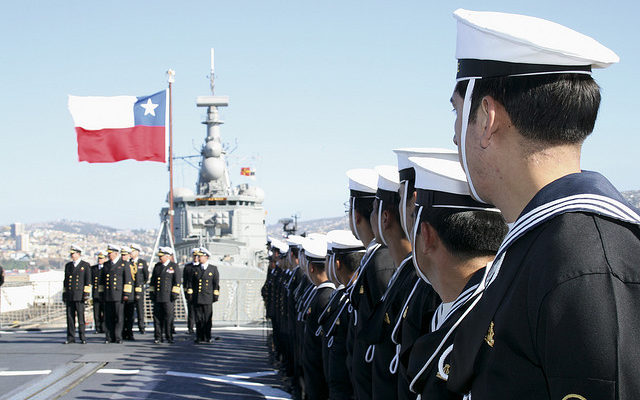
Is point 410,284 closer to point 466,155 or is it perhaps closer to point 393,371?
point 393,371

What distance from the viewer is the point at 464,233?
193 cm

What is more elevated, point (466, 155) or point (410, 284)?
point (466, 155)

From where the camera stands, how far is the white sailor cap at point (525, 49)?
115 cm

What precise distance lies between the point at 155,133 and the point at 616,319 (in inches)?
502

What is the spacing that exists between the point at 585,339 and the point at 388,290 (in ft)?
6.96

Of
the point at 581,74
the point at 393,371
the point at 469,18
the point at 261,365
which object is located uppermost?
the point at 469,18

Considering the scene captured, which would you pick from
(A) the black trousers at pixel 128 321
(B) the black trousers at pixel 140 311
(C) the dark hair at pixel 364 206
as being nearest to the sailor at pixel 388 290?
(C) the dark hair at pixel 364 206

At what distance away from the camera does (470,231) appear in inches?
76.2

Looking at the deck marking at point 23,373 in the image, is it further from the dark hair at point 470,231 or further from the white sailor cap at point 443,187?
the dark hair at point 470,231

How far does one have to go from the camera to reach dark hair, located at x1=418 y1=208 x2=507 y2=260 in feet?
6.21

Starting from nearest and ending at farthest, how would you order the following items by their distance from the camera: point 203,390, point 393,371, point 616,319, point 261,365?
point 616,319
point 393,371
point 203,390
point 261,365

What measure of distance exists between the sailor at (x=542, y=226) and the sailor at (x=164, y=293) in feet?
36.1

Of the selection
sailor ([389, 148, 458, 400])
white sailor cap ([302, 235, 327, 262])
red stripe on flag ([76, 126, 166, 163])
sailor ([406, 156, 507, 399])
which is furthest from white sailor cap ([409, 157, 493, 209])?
red stripe on flag ([76, 126, 166, 163])

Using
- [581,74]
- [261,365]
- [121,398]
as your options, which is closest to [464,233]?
[581,74]
